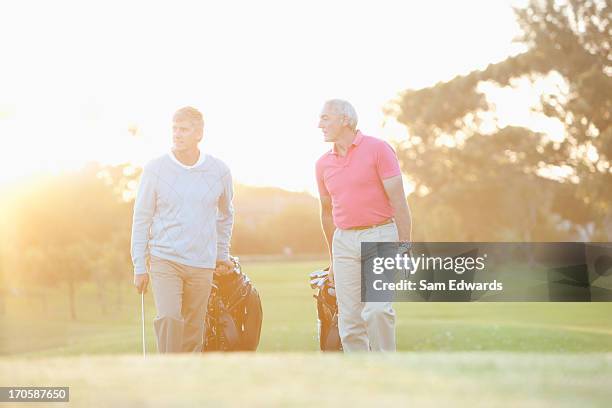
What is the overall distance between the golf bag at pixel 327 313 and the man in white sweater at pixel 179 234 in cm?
97

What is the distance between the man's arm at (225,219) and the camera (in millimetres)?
6711

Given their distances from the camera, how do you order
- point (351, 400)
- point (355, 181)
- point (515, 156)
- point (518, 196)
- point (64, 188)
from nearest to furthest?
point (351, 400), point (355, 181), point (515, 156), point (518, 196), point (64, 188)

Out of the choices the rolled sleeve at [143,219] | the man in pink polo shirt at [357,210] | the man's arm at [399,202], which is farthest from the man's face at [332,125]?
the rolled sleeve at [143,219]

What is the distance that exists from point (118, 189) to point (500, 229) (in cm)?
1619

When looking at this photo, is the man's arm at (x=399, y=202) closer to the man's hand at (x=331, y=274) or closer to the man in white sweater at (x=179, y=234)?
the man's hand at (x=331, y=274)

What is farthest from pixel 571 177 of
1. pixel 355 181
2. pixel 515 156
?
pixel 355 181

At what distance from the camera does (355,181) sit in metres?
6.43

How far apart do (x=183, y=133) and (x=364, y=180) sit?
1.13m

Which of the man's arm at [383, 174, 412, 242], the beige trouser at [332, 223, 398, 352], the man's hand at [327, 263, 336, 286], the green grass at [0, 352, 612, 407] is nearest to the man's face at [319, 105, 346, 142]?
the man's arm at [383, 174, 412, 242]

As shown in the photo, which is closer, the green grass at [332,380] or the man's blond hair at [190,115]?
the green grass at [332,380]

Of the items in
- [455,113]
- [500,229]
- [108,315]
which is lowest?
[108,315]

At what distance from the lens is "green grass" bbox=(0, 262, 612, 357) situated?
18.5 m

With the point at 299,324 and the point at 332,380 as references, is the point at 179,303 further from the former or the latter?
the point at 299,324

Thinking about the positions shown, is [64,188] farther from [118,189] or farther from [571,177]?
[571,177]
